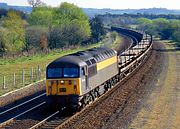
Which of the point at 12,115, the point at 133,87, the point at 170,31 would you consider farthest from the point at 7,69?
the point at 170,31

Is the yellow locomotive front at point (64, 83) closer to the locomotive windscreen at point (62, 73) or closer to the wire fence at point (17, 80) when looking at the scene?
the locomotive windscreen at point (62, 73)

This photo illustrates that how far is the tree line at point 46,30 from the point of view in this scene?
69.9m

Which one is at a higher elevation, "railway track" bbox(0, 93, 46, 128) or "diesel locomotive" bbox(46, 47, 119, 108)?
"diesel locomotive" bbox(46, 47, 119, 108)

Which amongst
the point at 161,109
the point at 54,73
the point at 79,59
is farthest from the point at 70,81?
the point at 161,109

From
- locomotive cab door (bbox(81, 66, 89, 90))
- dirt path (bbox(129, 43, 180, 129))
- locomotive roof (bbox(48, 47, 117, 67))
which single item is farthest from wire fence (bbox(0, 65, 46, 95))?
dirt path (bbox(129, 43, 180, 129))

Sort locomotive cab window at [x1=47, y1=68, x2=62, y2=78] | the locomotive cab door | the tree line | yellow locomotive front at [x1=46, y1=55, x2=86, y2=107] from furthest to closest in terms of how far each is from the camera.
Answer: the tree line, the locomotive cab door, locomotive cab window at [x1=47, y1=68, x2=62, y2=78], yellow locomotive front at [x1=46, y1=55, x2=86, y2=107]

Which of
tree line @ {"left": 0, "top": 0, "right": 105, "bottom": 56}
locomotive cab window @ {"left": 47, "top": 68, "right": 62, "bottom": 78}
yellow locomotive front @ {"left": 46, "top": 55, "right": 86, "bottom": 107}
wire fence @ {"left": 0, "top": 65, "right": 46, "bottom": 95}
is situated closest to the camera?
yellow locomotive front @ {"left": 46, "top": 55, "right": 86, "bottom": 107}

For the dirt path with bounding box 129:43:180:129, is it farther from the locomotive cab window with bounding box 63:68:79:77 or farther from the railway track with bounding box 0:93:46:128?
the railway track with bounding box 0:93:46:128

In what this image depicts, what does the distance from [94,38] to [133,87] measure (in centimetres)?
7401

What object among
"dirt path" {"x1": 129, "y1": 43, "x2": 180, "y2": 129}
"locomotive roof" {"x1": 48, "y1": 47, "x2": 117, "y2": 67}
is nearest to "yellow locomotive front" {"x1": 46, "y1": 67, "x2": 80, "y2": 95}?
"locomotive roof" {"x1": 48, "y1": 47, "x2": 117, "y2": 67}

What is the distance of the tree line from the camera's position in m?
69.9

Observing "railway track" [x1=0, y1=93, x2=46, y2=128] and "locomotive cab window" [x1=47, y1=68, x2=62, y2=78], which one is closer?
"railway track" [x1=0, y1=93, x2=46, y2=128]

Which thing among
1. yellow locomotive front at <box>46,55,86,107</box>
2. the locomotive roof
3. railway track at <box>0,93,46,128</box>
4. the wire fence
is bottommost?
the wire fence

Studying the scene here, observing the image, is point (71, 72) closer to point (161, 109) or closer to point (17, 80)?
point (161, 109)
